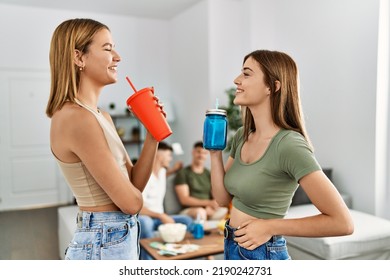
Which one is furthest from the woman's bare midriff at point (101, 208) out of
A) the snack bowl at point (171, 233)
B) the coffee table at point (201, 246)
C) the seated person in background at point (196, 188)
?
the seated person in background at point (196, 188)

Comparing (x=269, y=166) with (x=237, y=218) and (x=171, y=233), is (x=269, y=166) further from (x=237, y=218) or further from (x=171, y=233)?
(x=171, y=233)

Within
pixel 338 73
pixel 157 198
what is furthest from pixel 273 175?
pixel 157 198

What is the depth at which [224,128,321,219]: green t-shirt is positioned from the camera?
77 cm

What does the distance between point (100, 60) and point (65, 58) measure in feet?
0.25

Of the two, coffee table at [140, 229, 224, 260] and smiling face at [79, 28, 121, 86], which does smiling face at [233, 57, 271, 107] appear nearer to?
smiling face at [79, 28, 121, 86]

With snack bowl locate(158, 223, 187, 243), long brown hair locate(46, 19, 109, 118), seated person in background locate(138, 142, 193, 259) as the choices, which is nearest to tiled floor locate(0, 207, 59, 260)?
long brown hair locate(46, 19, 109, 118)

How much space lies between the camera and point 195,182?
9.14 feet

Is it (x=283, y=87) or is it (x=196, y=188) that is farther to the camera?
(x=196, y=188)

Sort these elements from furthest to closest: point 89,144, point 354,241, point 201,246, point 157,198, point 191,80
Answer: point 191,80, point 157,198, point 201,246, point 354,241, point 89,144

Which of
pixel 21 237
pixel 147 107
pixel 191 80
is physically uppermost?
pixel 191 80

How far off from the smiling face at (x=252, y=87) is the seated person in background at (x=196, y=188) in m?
1.87
